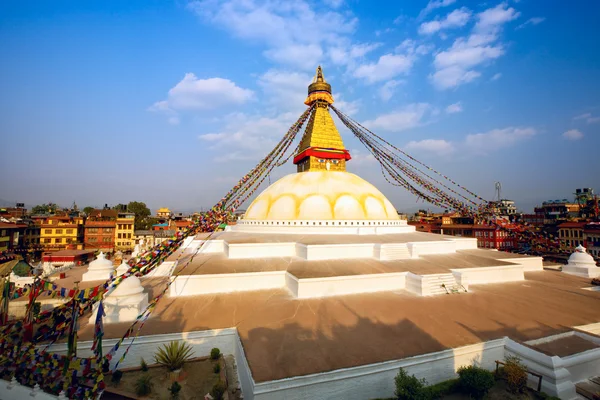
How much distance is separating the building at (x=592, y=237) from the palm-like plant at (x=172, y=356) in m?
31.4

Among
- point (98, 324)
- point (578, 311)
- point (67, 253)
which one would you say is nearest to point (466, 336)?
point (578, 311)

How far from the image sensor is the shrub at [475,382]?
4.71m

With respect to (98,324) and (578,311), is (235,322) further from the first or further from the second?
(578,311)

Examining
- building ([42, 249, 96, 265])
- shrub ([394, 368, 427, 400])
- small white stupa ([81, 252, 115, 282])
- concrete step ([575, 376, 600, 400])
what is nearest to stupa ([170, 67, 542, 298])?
small white stupa ([81, 252, 115, 282])

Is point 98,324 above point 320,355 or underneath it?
above

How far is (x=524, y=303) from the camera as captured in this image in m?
7.69

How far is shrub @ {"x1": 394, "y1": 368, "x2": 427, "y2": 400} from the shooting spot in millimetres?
4344

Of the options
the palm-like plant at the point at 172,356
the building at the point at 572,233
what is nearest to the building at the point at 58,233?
the palm-like plant at the point at 172,356

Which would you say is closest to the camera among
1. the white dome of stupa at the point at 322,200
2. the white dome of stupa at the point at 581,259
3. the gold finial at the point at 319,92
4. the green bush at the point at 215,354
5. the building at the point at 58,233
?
the green bush at the point at 215,354

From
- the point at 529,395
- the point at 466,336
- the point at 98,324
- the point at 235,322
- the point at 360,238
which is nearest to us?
the point at 98,324

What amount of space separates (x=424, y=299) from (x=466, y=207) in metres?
7.19

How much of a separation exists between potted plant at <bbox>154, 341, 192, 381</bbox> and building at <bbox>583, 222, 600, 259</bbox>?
103ft

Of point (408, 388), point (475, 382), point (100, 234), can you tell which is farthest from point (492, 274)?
point (100, 234)

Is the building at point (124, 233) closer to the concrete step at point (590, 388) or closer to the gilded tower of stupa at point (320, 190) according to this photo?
the gilded tower of stupa at point (320, 190)
